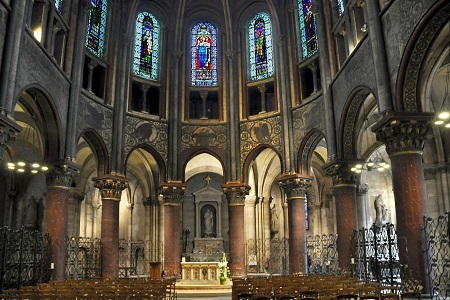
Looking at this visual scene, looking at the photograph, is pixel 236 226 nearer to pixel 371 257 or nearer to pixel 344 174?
pixel 344 174

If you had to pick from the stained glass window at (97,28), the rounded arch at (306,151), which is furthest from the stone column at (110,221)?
the rounded arch at (306,151)

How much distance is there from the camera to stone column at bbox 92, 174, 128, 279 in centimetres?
2423

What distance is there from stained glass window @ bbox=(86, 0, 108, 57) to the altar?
1256cm

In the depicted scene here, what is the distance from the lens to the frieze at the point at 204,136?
28.1m

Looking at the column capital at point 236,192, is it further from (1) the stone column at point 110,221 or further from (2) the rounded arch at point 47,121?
(2) the rounded arch at point 47,121

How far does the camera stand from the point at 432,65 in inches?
581

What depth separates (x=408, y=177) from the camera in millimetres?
14391

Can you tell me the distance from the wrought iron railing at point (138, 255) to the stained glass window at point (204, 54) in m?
11.7

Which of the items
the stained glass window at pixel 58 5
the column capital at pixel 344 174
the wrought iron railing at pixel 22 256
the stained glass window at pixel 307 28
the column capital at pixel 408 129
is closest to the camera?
the column capital at pixel 408 129

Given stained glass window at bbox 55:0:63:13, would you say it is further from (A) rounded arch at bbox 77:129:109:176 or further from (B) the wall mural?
(A) rounded arch at bbox 77:129:109:176

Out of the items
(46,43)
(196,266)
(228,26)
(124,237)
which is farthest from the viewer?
(124,237)

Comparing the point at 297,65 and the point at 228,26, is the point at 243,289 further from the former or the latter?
Answer: the point at 228,26

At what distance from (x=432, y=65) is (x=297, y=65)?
12.0 m

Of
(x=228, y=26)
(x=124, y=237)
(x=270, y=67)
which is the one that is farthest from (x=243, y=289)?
(x=124, y=237)
